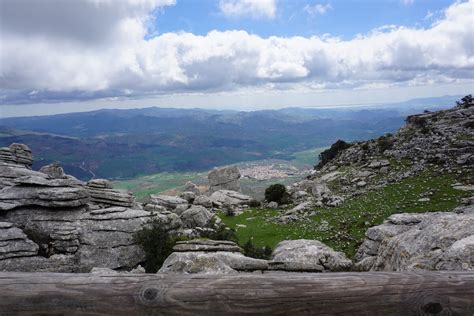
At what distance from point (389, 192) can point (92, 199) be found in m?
29.7

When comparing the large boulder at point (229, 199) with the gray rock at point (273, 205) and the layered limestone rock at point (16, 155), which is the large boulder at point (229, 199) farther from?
the layered limestone rock at point (16, 155)

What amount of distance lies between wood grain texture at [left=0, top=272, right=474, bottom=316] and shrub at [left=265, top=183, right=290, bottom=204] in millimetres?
44745

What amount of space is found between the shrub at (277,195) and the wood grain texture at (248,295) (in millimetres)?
44745

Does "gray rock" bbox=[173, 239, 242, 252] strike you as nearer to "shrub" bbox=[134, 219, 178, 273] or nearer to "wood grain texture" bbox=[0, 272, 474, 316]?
"shrub" bbox=[134, 219, 178, 273]

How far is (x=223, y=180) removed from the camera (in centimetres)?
7081

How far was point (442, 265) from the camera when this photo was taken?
871cm

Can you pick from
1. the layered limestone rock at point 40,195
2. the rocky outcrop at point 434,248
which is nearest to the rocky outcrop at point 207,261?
the rocky outcrop at point 434,248

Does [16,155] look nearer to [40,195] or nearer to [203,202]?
[203,202]

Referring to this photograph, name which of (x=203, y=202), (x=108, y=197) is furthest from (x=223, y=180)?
(x=108, y=197)

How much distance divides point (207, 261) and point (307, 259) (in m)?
6.14

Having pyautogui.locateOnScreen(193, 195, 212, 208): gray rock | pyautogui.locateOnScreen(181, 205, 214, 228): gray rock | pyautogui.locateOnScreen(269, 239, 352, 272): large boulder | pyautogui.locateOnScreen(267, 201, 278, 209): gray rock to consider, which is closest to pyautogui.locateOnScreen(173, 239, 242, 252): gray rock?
pyautogui.locateOnScreen(269, 239, 352, 272): large boulder

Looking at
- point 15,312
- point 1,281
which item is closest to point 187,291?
point 15,312

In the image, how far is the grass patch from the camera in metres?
29.8

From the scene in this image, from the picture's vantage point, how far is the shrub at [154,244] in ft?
69.5
